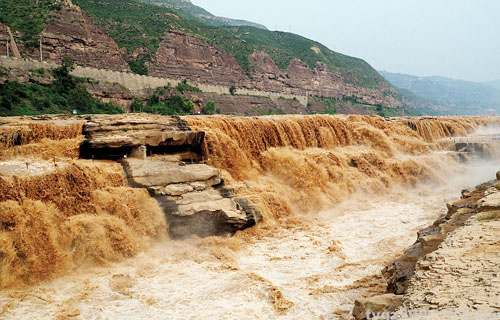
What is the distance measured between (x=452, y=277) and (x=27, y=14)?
129 ft

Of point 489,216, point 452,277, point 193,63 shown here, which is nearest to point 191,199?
point 489,216

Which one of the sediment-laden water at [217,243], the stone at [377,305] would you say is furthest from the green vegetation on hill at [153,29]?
the stone at [377,305]

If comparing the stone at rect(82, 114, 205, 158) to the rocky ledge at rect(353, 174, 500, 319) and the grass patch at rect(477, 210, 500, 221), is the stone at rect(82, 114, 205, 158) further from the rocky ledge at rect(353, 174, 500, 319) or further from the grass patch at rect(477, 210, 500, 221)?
the grass patch at rect(477, 210, 500, 221)

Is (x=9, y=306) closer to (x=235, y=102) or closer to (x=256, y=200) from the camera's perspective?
(x=256, y=200)

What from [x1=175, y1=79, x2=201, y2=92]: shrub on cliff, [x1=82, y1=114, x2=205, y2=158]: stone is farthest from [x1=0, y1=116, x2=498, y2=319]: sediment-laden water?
[x1=175, y1=79, x2=201, y2=92]: shrub on cliff

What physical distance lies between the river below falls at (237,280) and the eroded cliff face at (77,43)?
29.5 m

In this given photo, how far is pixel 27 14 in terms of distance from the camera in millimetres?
32969

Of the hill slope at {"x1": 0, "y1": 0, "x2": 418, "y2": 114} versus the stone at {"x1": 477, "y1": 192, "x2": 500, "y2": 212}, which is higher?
the hill slope at {"x1": 0, "y1": 0, "x2": 418, "y2": 114}

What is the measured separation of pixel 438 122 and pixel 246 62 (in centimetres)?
3907

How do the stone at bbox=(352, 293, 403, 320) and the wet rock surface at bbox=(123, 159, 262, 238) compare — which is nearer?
the stone at bbox=(352, 293, 403, 320)

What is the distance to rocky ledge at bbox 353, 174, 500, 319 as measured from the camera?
3622 millimetres

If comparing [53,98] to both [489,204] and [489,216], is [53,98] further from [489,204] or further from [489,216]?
[489,216]

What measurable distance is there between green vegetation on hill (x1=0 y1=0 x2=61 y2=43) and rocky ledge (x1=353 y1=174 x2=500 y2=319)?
34.9 meters

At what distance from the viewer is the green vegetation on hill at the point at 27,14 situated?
1234 inches
